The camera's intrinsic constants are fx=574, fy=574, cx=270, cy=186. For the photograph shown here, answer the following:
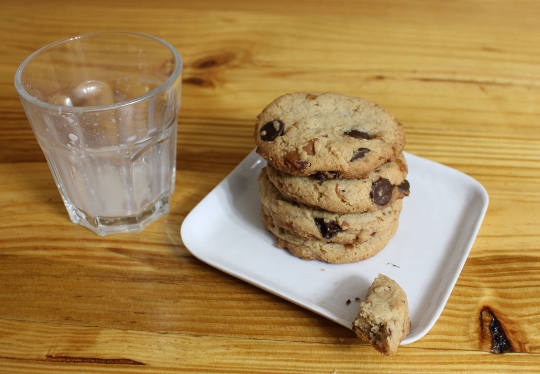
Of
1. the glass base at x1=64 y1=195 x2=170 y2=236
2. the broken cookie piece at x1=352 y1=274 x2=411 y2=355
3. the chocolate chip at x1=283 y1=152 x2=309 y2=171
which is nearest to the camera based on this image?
the broken cookie piece at x1=352 y1=274 x2=411 y2=355

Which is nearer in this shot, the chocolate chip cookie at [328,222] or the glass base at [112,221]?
the chocolate chip cookie at [328,222]

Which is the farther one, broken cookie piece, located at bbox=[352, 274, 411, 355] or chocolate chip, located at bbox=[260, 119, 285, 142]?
chocolate chip, located at bbox=[260, 119, 285, 142]

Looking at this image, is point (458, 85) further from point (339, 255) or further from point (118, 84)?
point (118, 84)

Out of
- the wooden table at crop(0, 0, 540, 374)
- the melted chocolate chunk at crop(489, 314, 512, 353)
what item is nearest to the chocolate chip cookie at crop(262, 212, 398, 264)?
the wooden table at crop(0, 0, 540, 374)

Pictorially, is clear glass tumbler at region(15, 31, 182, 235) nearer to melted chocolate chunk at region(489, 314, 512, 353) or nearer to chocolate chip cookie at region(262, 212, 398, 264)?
chocolate chip cookie at region(262, 212, 398, 264)

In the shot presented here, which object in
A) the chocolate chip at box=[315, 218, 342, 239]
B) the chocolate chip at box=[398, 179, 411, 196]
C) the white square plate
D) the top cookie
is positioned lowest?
the white square plate

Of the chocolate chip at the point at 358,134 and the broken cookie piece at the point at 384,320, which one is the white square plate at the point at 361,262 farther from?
the chocolate chip at the point at 358,134

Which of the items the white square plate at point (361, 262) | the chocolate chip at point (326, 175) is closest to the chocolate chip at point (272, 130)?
the chocolate chip at point (326, 175)

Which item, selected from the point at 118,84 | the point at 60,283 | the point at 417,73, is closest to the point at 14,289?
the point at 60,283

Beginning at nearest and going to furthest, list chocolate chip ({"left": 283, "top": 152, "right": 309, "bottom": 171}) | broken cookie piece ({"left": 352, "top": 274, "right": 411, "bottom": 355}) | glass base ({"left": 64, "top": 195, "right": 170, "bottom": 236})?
broken cookie piece ({"left": 352, "top": 274, "right": 411, "bottom": 355}) < chocolate chip ({"left": 283, "top": 152, "right": 309, "bottom": 171}) < glass base ({"left": 64, "top": 195, "right": 170, "bottom": 236})

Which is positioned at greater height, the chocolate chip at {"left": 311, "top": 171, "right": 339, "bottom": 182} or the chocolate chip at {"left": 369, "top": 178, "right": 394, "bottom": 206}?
the chocolate chip at {"left": 311, "top": 171, "right": 339, "bottom": 182}
